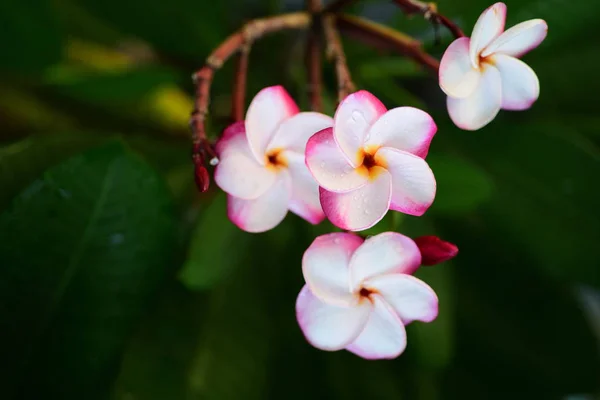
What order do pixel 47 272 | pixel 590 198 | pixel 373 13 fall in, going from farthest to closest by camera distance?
pixel 373 13 < pixel 590 198 < pixel 47 272

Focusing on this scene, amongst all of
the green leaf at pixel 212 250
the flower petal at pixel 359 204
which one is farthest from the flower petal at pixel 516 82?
the green leaf at pixel 212 250

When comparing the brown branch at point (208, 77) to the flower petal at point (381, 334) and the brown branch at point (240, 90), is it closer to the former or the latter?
the brown branch at point (240, 90)

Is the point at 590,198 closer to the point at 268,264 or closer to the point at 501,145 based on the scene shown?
the point at 501,145

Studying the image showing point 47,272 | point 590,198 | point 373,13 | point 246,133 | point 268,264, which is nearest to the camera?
point 246,133

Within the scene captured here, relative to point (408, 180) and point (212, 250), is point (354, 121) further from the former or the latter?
point (212, 250)

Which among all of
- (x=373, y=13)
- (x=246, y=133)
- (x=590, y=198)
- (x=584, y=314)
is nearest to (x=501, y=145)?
(x=590, y=198)

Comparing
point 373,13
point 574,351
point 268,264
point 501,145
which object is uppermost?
point 373,13

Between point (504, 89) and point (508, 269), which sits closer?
point (504, 89)
